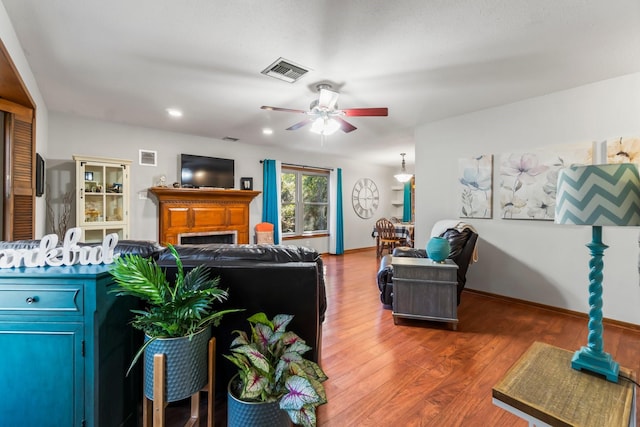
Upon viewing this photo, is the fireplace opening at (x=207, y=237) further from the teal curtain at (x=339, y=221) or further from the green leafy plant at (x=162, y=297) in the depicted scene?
the green leafy plant at (x=162, y=297)

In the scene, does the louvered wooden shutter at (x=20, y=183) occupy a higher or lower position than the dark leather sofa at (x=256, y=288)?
higher

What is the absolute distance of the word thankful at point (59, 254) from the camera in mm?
1291

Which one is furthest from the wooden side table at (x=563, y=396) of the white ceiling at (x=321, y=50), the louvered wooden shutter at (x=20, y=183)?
the louvered wooden shutter at (x=20, y=183)

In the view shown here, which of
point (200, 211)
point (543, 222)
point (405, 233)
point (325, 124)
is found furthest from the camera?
point (405, 233)

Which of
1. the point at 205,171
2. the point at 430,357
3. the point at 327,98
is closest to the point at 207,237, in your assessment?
the point at 205,171

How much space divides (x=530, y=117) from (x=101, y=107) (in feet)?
17.9

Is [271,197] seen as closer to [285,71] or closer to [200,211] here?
[200,211]

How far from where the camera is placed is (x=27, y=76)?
259 centimetres

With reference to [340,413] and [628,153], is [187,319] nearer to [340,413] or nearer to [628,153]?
[340,413]

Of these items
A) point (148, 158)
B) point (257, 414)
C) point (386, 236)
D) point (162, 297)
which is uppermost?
point (148, 158)

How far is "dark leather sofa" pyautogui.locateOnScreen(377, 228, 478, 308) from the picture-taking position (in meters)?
3.00

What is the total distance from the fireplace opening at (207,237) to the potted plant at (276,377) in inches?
150

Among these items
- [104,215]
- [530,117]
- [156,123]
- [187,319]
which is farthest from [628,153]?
[104,215]

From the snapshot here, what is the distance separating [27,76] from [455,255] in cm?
453
